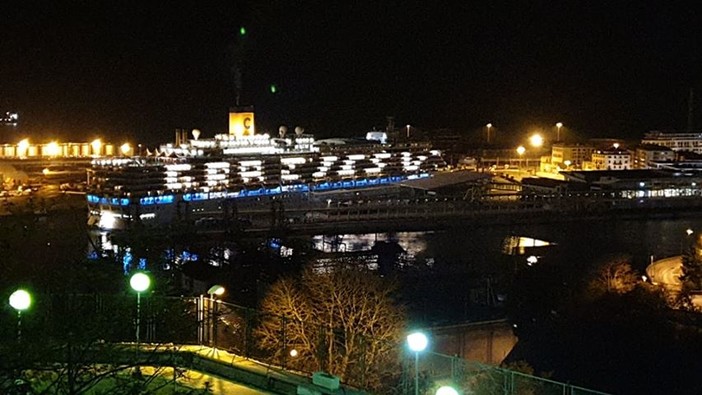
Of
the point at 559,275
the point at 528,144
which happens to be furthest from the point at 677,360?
the point at 528,144

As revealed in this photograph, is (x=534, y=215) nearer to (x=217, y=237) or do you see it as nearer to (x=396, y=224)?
(x=396, y=224)

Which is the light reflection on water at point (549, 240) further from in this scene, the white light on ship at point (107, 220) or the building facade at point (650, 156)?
the building facade at point (650, 156)

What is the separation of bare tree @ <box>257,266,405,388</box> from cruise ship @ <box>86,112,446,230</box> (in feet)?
20.0

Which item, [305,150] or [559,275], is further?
[305,150]

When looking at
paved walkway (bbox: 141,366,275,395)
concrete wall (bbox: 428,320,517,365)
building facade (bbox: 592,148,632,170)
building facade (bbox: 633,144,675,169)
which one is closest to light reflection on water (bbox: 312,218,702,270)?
concrete wall (bbox: 428,320,517,365)

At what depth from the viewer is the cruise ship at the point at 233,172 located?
9.94m

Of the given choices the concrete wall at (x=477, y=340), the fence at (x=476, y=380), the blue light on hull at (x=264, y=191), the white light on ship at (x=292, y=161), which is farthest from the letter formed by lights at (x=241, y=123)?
the fence at (x=476, y=380)

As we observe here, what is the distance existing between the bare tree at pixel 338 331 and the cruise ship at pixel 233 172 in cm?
609

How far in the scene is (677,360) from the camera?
3988 mm

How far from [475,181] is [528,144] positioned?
424cm

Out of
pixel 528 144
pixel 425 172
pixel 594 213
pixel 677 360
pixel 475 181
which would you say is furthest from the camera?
pixel 528 144

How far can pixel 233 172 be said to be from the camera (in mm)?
11508

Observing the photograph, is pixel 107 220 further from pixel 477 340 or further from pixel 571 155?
pixel 571 155

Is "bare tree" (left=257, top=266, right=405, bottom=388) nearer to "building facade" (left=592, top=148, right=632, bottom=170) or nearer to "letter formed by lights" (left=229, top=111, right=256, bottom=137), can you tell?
"letter formed by lights" (left=229, top=111, right=256, bottom=137)
